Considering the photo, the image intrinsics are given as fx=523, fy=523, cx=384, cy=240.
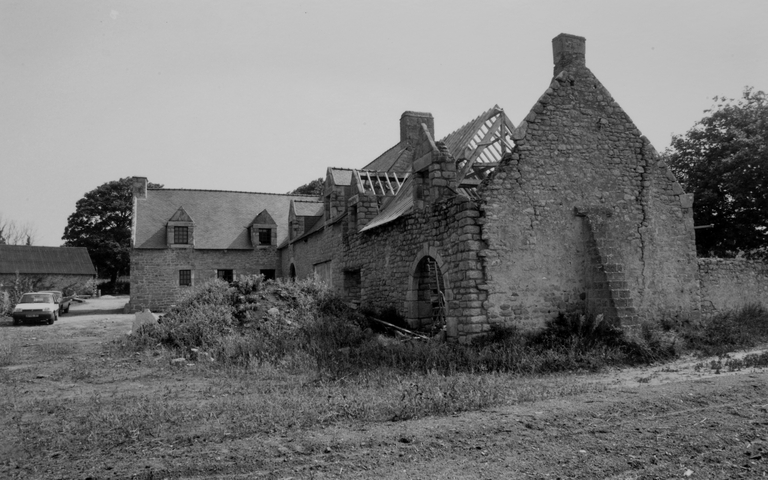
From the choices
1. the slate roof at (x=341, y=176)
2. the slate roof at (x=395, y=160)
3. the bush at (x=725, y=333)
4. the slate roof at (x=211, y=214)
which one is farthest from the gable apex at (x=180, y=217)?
the bush at (x=725, y=333)

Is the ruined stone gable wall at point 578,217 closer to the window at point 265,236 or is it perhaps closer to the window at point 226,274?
the window at point 265,236

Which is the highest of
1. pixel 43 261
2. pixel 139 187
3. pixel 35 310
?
pixel 139 187

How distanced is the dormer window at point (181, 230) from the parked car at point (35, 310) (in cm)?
730

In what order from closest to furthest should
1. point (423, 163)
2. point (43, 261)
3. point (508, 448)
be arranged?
point (508, 448)
point (423, 163)
point (43, 261)

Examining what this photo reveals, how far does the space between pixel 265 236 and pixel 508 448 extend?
27.4 m

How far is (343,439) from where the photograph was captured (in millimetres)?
4660

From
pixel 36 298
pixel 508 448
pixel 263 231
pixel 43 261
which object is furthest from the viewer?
pixel 43 261

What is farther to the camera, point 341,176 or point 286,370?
point 341,176

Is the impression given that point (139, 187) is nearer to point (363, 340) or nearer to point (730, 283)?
point (363, 340)

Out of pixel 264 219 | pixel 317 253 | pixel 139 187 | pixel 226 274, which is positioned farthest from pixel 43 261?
pixel 317 253

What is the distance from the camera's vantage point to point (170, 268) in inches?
1115

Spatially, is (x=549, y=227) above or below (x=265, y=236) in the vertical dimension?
below

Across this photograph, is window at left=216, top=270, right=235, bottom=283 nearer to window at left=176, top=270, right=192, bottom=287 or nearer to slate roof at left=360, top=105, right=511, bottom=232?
window at left=176, top=270, right=192, bottom=287

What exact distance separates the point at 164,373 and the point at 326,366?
112 inches
